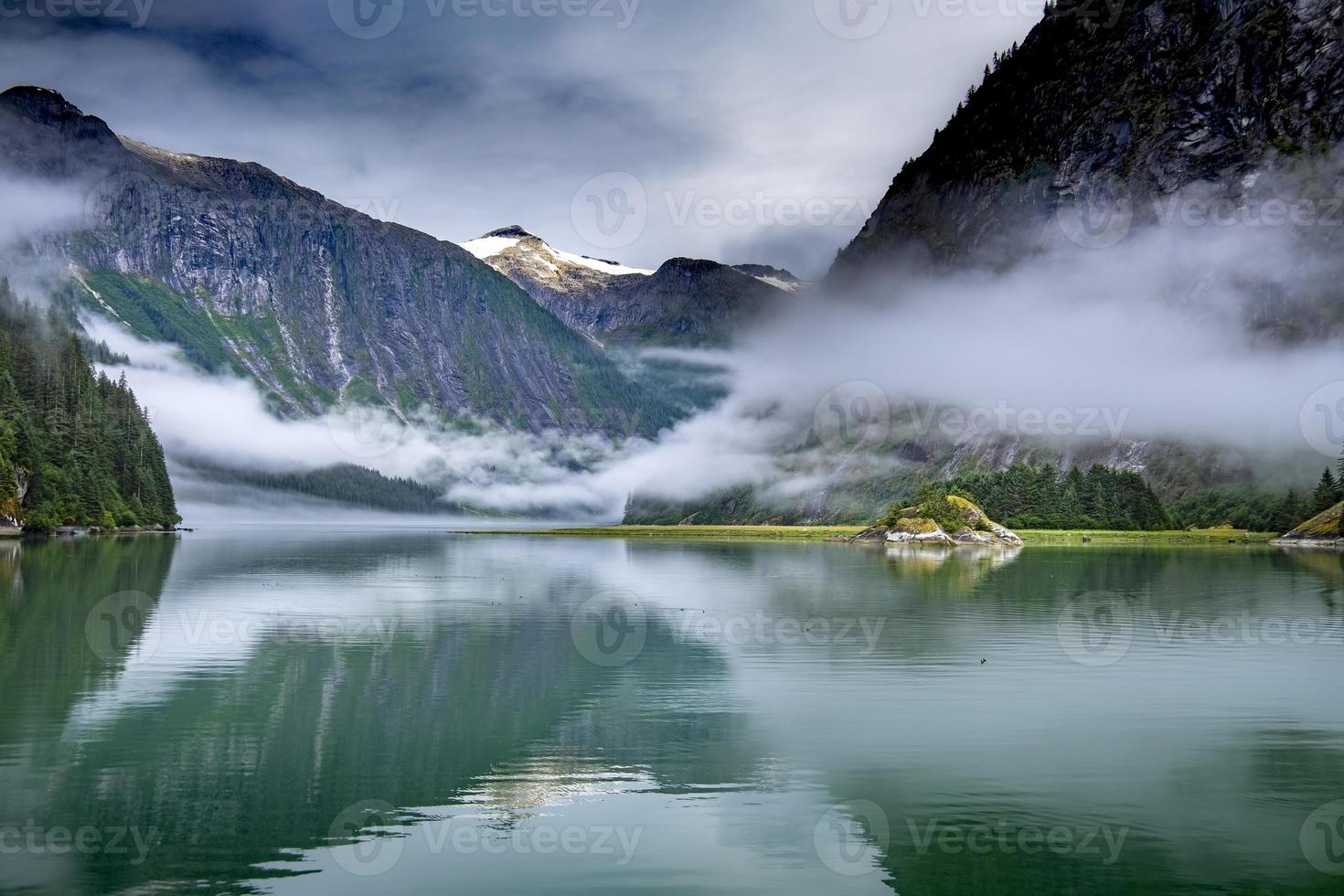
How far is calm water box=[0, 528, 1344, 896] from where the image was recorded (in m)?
21.6

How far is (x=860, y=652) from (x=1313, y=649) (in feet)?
80.8

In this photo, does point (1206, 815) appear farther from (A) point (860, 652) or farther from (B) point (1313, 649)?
(B) point (1313, 649)

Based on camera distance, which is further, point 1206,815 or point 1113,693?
point 1113,693

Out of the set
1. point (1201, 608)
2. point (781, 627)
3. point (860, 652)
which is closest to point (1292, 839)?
point (860, 652)

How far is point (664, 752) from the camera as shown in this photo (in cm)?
3153

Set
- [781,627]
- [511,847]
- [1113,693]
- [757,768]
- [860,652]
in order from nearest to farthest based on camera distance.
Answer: [511,847] < [757,768] < [1113,693] < [860,652] < [781,627]

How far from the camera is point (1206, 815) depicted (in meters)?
25.1

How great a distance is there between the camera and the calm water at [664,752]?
21641mm

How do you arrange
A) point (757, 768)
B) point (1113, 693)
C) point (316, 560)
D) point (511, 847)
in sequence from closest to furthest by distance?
point (511, 847) < point (757, 768) < point (1113, 693) < point (316, 560)

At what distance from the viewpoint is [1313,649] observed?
5400cm

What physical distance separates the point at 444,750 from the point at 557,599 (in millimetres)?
52910

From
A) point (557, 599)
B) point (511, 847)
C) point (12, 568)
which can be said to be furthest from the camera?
point (12, 568)

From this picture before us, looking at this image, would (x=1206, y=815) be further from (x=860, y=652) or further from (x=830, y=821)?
(x=860, y=652)

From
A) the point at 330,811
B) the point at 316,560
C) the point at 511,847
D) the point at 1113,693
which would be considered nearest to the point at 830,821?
the point at 511,847
